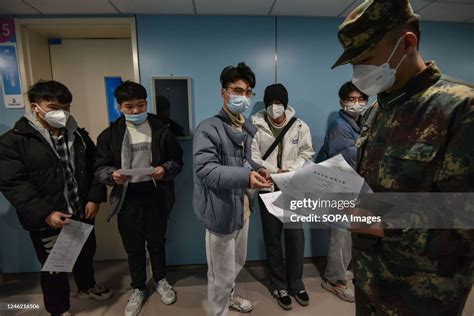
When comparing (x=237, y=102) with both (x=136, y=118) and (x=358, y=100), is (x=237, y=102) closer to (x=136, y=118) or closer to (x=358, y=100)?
(x=136, y=118)

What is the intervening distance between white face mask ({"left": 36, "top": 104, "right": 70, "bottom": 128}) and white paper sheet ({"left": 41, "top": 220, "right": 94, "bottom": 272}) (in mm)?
635

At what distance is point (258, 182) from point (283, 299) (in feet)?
4.03

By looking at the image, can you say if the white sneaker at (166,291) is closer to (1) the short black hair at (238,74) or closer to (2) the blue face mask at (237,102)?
(2) the blue face mask at (237,102)

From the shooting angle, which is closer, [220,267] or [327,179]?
[327,179]

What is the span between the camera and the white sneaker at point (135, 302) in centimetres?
181

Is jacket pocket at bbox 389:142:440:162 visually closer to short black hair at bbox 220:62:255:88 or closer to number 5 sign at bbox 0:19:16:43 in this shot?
short black hair at bbox 220:62:255:88

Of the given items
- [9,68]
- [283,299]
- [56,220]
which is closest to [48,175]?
[56,220]

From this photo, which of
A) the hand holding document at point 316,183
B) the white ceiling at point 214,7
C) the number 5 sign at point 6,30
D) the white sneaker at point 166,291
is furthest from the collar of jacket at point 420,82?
the number 5 sign at point 6,30

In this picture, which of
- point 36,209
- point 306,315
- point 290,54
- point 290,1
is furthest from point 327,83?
point 36,209

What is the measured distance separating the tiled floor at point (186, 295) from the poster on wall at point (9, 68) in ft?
5.16

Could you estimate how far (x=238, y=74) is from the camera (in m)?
1.47

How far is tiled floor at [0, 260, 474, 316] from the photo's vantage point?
1.84 meters

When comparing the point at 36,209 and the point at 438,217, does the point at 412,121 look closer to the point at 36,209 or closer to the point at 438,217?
the point at 438,217

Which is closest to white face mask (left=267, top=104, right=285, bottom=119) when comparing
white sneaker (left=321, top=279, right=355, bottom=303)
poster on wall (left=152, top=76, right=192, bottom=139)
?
poster on wall (left=152, top=76, right=192, bottom=139)
